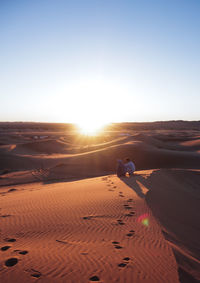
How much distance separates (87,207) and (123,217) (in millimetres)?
1196

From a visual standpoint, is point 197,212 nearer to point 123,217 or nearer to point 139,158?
point 123,217

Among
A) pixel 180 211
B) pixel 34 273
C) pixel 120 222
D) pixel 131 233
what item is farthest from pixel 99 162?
pixel 34 273

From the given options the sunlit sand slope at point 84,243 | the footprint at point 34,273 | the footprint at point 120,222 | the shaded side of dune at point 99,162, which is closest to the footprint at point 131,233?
the sunlit sand slope at point 84,243

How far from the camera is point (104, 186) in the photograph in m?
9.00

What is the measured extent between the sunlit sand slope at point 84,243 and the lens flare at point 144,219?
2 centimetres

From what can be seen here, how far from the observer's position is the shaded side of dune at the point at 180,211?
11.4 feet

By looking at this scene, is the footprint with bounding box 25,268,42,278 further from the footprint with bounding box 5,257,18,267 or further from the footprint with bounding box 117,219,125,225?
the footprint with bounding box 117,219,125,225

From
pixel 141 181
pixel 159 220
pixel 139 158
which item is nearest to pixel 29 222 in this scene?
pixel 159 220

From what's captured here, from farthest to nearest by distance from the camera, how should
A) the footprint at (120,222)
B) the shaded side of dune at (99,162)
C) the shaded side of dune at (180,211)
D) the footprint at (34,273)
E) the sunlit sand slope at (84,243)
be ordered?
the shaded side of dune at (99,162)
the footprint at (120,222)
the shaded side of dune at (180,211)
the sunlit sand slope at (84,243)
the footprint at (34,273)

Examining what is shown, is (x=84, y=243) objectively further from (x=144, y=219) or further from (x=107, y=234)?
(x=144, y=219)

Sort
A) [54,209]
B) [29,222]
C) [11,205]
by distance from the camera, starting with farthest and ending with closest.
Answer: [11,205] < [54,209] < [29,222]

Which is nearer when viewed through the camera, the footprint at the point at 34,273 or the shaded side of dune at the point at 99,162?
the footprint at the point at 34,273

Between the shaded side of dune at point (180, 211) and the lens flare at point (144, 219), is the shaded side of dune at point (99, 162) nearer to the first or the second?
the shaded side of dune at point (180, 211)

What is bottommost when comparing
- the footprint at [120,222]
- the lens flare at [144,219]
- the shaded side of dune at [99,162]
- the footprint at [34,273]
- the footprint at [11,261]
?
the shaded side of dune at [99,162]
